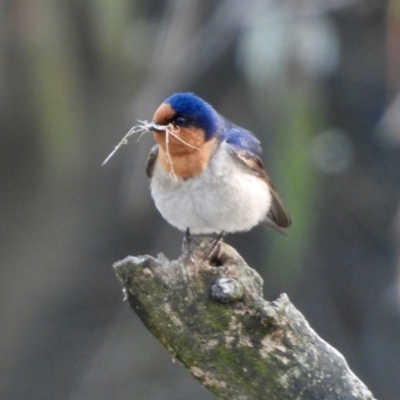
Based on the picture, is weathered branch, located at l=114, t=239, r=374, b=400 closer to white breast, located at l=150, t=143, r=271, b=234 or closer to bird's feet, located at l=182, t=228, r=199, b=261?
bird's feet, located at l=182, t=228, r=199, b=261

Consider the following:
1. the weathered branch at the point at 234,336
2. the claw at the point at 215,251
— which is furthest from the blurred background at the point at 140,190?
the weathered branch at the point at 234,336

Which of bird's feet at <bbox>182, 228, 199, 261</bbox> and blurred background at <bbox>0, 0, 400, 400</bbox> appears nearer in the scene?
bird's feet at <bbox>182, 228, 199, 261</bbox>

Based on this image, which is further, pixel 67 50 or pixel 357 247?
pixel 357 247

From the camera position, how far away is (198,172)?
109 inches

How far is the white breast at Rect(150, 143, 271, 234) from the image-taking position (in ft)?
9.01

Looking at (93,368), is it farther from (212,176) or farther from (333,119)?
(212,176)

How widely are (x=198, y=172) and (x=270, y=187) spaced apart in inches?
17.3

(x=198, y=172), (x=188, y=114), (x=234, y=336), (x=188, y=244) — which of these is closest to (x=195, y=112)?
(x=188, y=114)

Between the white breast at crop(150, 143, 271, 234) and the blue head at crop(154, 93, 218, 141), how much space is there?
81 millimetres

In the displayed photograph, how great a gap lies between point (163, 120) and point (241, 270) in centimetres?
65

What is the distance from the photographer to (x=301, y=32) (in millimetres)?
3555

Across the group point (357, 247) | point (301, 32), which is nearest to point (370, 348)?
point (357, 247)

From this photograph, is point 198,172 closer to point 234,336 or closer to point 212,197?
point 212,197

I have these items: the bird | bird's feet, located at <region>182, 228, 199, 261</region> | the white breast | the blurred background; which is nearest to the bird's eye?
the bird
